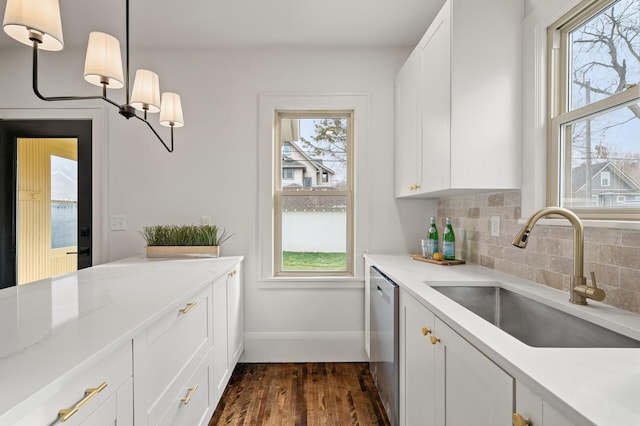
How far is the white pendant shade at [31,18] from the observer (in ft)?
3.81

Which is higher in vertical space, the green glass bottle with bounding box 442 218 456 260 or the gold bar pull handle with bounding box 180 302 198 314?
the green glass bottle with bounding box 442 218 456 260

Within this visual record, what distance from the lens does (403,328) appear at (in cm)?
171

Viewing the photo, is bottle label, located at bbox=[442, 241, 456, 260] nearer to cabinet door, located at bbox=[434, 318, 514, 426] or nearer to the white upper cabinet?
the white upper cabinet

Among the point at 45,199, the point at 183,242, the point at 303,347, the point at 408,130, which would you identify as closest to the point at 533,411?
the point at 408,130

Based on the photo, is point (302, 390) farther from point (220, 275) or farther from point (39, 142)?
point (39, 142)

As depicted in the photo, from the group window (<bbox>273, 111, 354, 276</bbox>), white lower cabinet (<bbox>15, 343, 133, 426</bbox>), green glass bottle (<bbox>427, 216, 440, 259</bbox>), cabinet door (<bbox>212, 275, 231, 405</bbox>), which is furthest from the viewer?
window (<bbox>273, 111, 354, 276</bbox>)

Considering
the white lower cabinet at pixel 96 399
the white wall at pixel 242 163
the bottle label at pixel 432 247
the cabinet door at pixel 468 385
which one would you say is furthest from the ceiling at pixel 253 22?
the white lower cabinet at pixel 96 399

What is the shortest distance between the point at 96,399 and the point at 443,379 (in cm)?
104

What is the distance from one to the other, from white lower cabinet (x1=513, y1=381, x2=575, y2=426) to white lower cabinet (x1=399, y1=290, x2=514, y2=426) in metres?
0.03

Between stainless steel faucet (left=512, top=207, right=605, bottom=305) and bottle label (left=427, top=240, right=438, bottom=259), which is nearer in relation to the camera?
stainless steel faucet (left=512, top=207, right=605, bottom=305)

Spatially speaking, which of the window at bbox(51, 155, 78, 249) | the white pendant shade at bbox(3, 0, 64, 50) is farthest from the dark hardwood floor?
the white pendant shade at bbox(3, 0, 64, 50)

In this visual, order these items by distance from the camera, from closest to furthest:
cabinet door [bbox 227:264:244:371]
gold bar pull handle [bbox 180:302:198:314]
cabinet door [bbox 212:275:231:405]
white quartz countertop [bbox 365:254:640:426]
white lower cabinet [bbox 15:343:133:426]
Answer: white quartz countertop [bbox 365:254:640:426] → white lower cabinet [bbox 15:343:133:426] → gold bar pull handle [bbox 180:302:198:314] → cabinet door [bbox 212:275:231:405] → cabinet door [bbox 227:264:244:371]

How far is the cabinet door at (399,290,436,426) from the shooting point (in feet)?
4.40

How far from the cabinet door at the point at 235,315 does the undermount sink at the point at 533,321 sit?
52.3 inches
